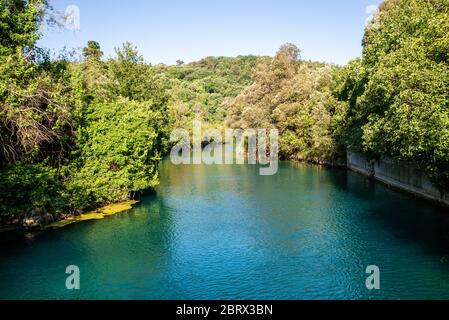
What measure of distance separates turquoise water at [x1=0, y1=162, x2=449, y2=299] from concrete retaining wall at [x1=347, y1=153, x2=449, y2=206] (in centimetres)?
99

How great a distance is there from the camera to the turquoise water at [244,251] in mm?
16344

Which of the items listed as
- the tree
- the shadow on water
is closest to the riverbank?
the shadow on water

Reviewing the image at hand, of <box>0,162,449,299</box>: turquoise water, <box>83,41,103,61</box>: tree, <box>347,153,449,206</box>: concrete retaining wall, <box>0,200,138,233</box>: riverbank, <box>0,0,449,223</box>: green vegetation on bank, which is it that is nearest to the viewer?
<box>0,162,449,299</box>: turquoise water

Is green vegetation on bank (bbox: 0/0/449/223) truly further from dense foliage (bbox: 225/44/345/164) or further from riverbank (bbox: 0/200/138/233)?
dense foliage (bbox: 225/44/345/164)

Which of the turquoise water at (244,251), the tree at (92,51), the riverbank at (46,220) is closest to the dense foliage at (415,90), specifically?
the turquoise water at (244,251)

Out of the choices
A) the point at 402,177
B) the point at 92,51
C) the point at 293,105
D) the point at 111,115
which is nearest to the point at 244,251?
the point at 111,115

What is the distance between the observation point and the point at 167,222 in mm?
26938

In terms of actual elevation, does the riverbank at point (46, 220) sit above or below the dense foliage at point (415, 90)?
below

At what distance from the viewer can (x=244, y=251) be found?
20953mm

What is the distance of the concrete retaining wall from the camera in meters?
30.0

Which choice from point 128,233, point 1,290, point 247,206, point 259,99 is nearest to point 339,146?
point 259,99

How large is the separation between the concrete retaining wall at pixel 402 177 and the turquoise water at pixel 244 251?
3.24 ft

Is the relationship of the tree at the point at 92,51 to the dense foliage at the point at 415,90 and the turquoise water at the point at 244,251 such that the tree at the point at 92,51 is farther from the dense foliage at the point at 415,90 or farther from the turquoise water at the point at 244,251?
the dense foliage at the point at 415,90

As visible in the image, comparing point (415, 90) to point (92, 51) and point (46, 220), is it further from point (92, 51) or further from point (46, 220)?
point (92, 51)
